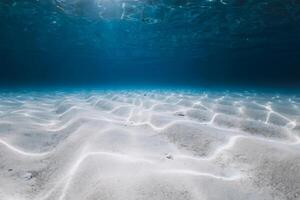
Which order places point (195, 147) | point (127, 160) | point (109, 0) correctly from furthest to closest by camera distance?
point (109, 0) → point (195, 147) → point (127, 160)

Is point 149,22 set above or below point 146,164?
above

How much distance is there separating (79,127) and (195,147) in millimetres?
1797

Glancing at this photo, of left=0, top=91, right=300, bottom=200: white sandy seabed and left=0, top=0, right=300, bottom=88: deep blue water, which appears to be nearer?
left=0, top=91, right=300, bottom=200: white sandy seabed

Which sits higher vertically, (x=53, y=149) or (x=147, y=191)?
(x=147, y=191)

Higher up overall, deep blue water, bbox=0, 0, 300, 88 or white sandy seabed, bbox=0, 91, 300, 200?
deep blue water, bbox=0, 0, 300, 88

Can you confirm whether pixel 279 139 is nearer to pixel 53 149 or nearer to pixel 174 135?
pixel 174 135

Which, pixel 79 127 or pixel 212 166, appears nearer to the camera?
pixel 212 166

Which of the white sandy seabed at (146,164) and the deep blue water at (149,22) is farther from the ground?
the deep blue water at (149,22)

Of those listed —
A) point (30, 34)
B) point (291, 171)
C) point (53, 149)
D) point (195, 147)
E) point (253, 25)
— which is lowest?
point (53, 149)

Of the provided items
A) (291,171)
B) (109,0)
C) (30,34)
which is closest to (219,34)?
(109,0)

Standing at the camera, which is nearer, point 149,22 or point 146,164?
point 146,164

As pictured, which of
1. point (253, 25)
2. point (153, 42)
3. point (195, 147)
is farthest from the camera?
point (153, 42)

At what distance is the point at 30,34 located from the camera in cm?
2464

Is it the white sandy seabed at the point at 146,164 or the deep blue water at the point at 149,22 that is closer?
the white sandy seabed at the point at 146,164
